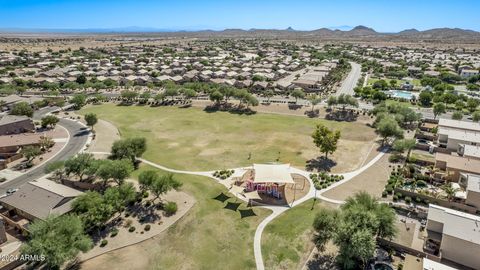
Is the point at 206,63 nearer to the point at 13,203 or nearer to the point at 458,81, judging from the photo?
the point at 458,81

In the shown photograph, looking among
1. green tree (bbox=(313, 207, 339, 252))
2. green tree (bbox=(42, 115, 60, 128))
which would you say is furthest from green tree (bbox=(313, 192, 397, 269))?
green tree (bbox=(42, 115, 60, 128))

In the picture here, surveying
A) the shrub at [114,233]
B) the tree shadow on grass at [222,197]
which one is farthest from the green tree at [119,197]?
the tree shadow on grass at [222,197]

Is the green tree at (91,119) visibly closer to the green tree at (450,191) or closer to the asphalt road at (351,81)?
the green tree at (450,191)

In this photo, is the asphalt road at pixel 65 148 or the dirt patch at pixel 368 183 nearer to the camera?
the dirt patch at pixel 368 183

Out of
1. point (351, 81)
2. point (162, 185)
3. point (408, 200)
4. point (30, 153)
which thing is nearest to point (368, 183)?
point (408, 200)

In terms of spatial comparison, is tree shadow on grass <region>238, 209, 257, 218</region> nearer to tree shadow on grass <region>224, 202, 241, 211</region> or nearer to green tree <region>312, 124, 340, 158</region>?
tree shadow on grass <region>224, 202, 241, 211</region>
